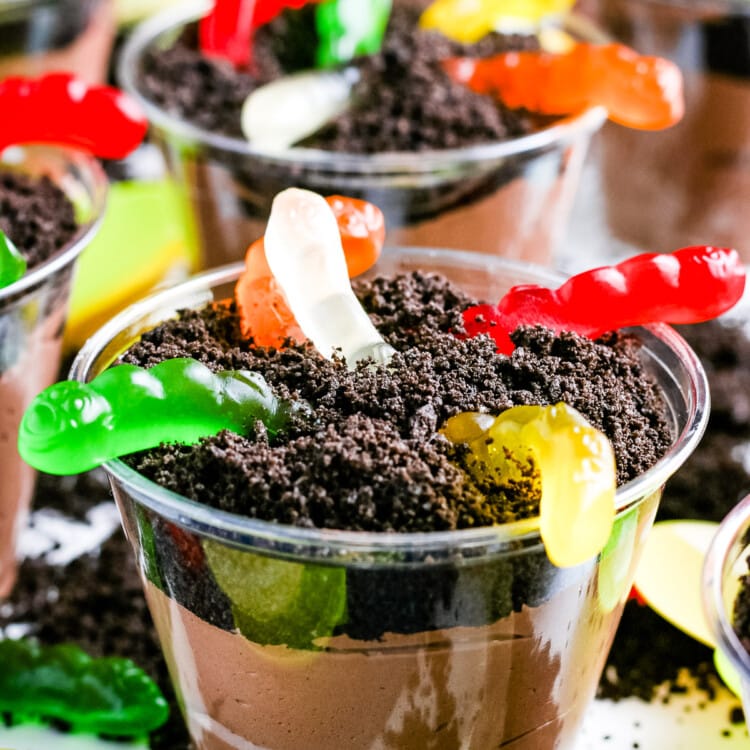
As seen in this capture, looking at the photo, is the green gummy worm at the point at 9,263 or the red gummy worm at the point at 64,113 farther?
the red gummy worm at the point at 64,113

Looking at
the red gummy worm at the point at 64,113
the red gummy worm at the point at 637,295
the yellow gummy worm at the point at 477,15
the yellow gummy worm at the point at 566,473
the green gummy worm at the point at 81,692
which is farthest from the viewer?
the yellow gummy worm at the point at 477,15

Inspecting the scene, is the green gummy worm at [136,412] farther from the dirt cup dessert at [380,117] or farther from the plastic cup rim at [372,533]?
the dirt cup dessert at [380,117]

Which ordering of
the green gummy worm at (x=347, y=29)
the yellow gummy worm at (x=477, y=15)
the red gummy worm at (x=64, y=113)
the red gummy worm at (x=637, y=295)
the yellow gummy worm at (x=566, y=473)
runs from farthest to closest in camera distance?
1. the yellow gummy worm at (x=477, y=15)
2. the green gummy worm at (x=347, y=29)
3. the red gummy worm at (x=64, y=113)
4. the red gummy worm at (x=637, y=295)
5. the yellow gummy worm at (x=566, y=473)

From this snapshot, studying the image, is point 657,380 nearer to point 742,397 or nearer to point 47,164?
point 742,397

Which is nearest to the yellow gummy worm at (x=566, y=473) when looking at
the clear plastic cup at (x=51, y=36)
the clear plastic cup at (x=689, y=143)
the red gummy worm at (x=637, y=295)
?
the red gummy worm at (x=637, y=295)

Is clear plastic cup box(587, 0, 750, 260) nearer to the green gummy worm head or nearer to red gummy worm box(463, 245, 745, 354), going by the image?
red gummy worm box(463, 245, 745, 354)

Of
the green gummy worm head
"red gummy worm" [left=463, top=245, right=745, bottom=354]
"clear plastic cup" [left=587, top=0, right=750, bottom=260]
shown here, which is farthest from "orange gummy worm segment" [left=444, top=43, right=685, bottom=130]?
the green gummy worm head

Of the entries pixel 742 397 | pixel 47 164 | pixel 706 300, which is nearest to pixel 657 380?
pixel 706 300
